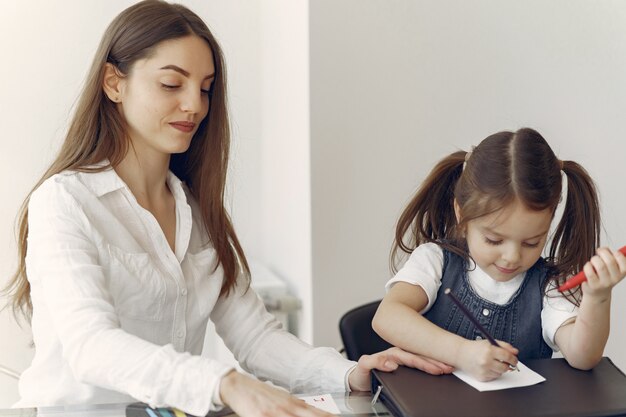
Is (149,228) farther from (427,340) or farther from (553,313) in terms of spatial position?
(553,313)

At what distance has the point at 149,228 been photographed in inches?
60.1

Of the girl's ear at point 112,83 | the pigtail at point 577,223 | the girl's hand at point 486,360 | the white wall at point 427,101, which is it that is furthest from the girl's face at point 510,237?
the white wall at point 427,101

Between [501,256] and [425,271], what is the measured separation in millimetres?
175

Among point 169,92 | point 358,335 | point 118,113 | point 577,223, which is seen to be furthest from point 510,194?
point 118,113

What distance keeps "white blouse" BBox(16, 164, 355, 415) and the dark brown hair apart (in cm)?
35

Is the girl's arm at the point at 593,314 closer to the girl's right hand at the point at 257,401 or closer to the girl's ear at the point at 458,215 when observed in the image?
the girl's ear at the point at 458,215

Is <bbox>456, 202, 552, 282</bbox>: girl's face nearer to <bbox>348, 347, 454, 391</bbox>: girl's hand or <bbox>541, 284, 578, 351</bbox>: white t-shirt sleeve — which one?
<bbox>541, 284, 578, 351</bbox>: white t-shirt sleeve

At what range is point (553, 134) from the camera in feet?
8.47

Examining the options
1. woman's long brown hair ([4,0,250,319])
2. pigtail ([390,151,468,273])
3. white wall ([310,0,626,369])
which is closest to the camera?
woman's long brown hair ([4,0,250,319])

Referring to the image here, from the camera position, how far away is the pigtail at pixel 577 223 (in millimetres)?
1582

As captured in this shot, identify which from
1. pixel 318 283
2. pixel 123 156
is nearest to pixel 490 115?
pixel 318 283

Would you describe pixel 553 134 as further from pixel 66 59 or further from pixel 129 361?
pixel 129 361

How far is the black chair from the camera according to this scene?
1.75 metres

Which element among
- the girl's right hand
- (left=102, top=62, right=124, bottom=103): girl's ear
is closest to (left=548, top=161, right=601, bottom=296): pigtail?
the girl's right hand
